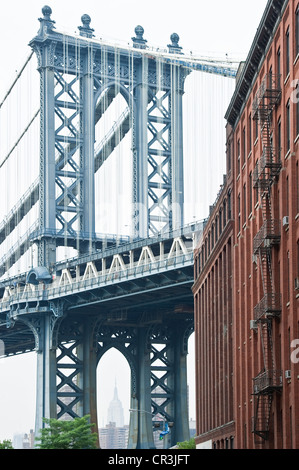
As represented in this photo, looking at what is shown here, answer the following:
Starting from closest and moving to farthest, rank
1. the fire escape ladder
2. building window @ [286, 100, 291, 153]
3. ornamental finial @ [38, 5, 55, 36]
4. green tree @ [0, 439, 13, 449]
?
building window @ [286, 100, 291, 153], the fire escape ladder, green tree @ [0, 439, 13, 449], ornamental finial @ [38, 5, 55, 36]

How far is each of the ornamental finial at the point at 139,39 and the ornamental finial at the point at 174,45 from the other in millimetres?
3064

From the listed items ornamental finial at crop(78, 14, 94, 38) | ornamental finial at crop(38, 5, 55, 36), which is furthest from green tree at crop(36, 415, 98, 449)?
ornamental finial at crop(78, 14, 94, 38)

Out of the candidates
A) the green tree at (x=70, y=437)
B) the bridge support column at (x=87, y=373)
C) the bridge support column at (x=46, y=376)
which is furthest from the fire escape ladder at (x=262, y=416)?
the bridge support column at (x=87, y=373)

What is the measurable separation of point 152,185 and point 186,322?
16.6 meters

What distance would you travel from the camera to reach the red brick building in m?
52.7

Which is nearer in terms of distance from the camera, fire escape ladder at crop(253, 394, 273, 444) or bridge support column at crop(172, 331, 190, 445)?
fire escape ladder at crop(253, 394, 273, 444)

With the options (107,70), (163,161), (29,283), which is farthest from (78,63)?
(29,283)

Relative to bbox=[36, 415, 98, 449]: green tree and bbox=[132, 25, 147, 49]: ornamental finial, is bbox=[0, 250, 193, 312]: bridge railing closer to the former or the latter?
bbox=[36, 415, 98, 449]: green tree

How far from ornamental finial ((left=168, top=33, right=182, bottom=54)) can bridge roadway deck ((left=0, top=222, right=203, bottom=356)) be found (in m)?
22.7

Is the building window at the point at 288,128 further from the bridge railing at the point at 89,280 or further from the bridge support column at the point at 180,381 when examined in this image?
the bridge support column at the point at 180,381

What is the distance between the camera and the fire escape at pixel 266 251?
5559cm

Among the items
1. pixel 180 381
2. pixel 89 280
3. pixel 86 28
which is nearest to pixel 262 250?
pixel 89 280

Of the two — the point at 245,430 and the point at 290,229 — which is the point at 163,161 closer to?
the point at 245,430

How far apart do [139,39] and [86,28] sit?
18.9 ft
